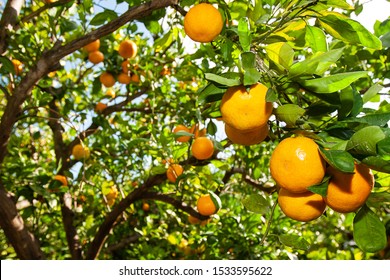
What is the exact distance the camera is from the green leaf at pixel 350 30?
98 cm

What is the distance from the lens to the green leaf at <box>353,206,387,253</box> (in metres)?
0.90

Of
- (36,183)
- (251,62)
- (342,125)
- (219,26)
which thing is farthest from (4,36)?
(342,125)

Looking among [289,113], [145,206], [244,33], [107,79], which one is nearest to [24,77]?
[107,79]

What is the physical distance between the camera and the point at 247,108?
84 centimetres

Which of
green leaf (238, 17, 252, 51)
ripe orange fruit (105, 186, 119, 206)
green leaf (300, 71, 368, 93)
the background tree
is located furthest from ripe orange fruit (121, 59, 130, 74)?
green leaf (300, 71, 368, 93)

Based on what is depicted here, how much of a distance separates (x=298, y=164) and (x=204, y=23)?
54 cm

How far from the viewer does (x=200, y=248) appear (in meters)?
3.14

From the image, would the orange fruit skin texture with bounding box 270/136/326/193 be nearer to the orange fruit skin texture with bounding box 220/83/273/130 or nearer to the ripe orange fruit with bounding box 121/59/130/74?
the orange fruit skin texture with bounding box 220/83/273/130

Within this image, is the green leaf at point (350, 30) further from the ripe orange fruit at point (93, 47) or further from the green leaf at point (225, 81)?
the ripe orange fruit at point (93, 47)

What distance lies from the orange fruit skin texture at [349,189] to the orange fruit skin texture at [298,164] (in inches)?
1.7

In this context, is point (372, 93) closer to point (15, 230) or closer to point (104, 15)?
point (104, 15)

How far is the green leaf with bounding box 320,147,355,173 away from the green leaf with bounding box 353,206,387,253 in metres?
0.27

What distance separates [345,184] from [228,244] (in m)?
1.97

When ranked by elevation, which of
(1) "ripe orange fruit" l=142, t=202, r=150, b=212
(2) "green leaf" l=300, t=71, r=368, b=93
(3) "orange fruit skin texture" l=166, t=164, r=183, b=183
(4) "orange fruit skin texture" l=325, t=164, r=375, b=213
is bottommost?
(1) "ripe orange fruit" l=142, t=202, r=150, b=212
